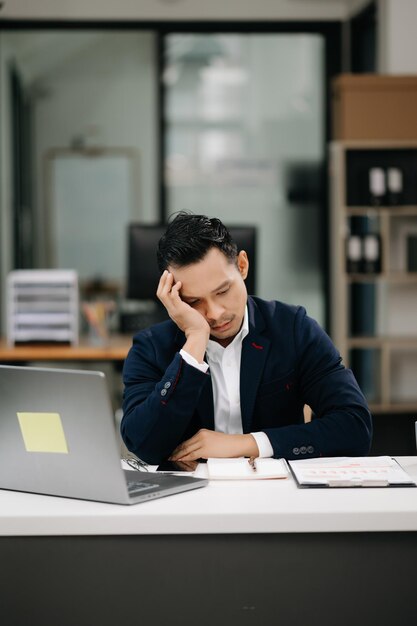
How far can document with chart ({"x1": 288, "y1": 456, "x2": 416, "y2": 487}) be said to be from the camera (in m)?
1.69

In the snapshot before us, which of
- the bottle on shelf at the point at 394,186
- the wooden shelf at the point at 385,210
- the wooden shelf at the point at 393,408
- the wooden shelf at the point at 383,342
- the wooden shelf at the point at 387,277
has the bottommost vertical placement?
the wooden shelf at the point at 393,408

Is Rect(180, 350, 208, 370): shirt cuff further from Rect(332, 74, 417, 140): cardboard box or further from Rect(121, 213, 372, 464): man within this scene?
Rect(332, 74, 417, 140): cardboard box

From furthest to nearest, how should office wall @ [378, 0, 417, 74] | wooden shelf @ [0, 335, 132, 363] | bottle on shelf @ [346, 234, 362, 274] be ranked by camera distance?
office wall @ [378, 0, 417, 74], bottle on shelf @ [346, 234, 362, 274], wooden shelf @ [0, 335, 132, 363]

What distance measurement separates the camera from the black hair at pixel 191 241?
2.11 m

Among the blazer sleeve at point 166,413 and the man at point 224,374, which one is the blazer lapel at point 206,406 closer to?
the man at point 224,374

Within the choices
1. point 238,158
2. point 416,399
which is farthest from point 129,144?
point 416,399

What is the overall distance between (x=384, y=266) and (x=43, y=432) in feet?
15.3

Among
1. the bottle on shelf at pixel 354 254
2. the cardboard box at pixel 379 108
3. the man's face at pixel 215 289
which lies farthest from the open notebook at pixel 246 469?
the cardboard box at pixel 379 108

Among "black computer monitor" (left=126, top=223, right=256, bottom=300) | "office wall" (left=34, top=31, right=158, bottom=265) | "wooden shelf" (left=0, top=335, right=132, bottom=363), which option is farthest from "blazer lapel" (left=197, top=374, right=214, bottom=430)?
"office wall" (left=34, top=31, right=158, bottom=265)

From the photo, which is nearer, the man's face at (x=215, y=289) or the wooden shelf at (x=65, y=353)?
the man's face at (x=215, y=289)

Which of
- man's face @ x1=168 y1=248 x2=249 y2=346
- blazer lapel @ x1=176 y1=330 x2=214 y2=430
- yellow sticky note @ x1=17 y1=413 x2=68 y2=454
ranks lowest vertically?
blazer lapel @ x1=176 y1=330 x2=214 y2=430

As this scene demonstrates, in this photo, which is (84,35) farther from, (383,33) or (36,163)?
(383,33)

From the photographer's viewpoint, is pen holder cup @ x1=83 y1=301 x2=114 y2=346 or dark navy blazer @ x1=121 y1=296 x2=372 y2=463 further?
pen holder cup @ x1=83 y1=301 x2=114 y2=346

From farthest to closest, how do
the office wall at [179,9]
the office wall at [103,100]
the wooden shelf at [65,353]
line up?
1. the office wall at [103,100]
2. the office wall at [179,9]
3. the wooden shelf at [65,353]
